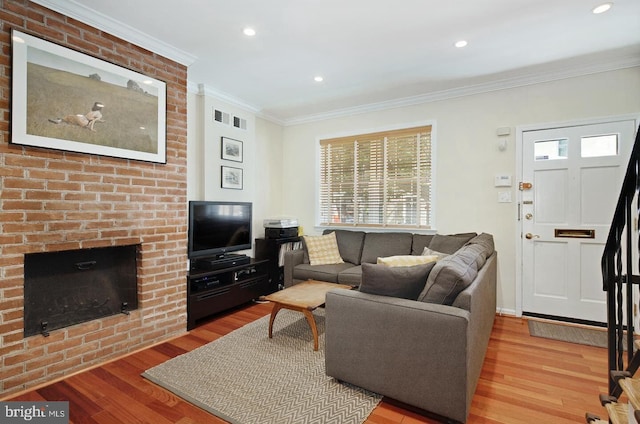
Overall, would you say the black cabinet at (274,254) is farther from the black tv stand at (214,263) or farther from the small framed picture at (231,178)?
the small framed picture at (231,178)

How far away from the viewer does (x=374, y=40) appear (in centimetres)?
271

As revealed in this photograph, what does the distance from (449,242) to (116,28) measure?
3.75 metres

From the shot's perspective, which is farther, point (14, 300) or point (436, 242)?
point (436, 242)

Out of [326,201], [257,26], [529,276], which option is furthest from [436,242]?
[257,26]

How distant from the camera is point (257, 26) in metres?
2.51

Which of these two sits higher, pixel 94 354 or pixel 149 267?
pixel 149 267

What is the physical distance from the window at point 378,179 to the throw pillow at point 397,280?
2158 millimetres

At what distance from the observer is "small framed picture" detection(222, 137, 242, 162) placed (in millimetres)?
4004

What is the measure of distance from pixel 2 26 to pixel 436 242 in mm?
4071

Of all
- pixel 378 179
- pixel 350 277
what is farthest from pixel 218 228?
pixel 378 179

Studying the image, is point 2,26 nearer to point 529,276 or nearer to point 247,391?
point 247,391

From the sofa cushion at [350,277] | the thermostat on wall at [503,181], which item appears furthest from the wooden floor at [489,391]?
the thermostat on wall at [503,181]

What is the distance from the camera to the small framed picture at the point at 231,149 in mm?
4004

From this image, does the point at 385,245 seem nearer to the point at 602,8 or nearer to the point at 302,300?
the point at 302,300
